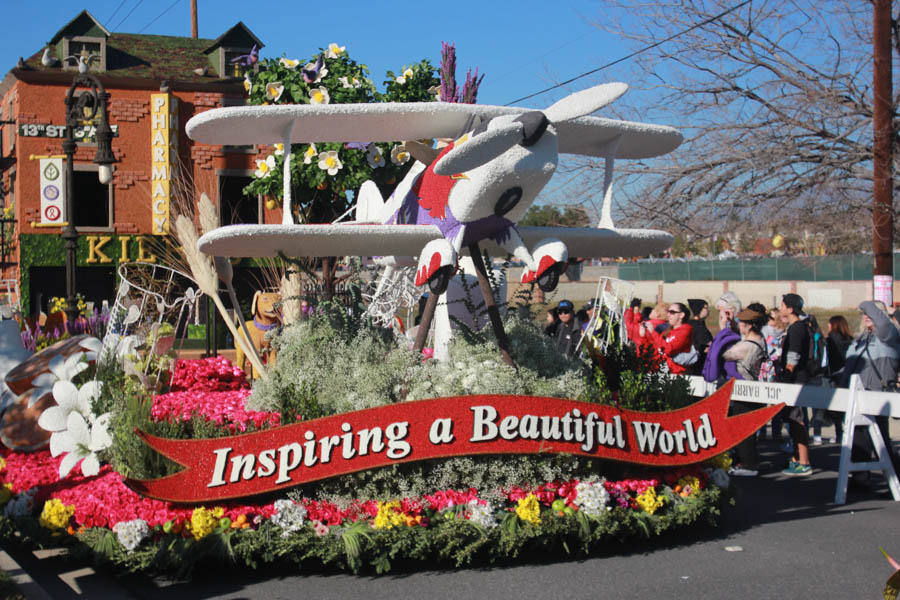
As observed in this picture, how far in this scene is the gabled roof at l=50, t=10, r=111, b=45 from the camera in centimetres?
2297

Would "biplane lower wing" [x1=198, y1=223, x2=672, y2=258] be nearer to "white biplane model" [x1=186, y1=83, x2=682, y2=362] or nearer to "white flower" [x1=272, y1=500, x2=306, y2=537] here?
"white biplane model" [x1=186, y1=83, x2=682, y2=362]

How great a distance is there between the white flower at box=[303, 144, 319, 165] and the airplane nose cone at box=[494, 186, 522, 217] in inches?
199

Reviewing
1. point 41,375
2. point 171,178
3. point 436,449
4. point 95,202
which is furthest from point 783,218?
point 95,202

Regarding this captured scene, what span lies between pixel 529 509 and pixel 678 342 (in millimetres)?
4771

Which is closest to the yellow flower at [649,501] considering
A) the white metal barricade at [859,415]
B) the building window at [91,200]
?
the white metal barricade at [859,415]

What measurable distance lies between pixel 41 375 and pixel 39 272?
57.4 feet

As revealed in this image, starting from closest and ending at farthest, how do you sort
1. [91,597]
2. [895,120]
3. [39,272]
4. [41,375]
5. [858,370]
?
[91,597]
[41,375]
[858,370]
[895,120]
[39,272]

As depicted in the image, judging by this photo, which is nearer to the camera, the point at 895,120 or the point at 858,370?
the point at 858,370

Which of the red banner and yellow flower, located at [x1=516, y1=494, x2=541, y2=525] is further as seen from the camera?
yellow flower, located at [x1=516, y1=494, x2=541, y2=525]

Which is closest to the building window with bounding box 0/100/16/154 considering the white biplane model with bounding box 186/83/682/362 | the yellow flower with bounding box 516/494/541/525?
the white biplane model with bounding box 186/83/682/362

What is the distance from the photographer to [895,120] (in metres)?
13.7

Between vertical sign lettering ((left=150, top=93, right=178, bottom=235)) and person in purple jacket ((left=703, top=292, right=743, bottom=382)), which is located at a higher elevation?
vertical sign lettering ((left=150, top=93, right=178, bottom=235))

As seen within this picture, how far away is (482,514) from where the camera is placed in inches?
240

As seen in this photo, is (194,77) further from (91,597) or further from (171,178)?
(91,597)
